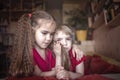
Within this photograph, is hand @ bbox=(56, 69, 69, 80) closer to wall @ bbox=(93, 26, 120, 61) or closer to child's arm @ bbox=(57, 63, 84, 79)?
child's arm @ bbox=(57, 63, 84, 79)

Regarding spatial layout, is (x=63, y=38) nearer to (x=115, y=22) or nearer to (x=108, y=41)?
(x=108, y=41)

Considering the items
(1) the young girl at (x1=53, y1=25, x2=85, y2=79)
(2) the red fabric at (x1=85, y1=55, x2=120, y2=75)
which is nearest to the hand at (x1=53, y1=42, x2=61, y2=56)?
(1) the young girl at (x1=53, y1=25, x2=85, y2=79)

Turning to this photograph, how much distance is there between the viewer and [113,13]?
89 centimetres

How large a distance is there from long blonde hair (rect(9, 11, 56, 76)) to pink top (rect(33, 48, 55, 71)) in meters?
0.01

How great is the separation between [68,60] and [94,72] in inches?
4.4

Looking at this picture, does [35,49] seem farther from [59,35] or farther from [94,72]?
[94,72]

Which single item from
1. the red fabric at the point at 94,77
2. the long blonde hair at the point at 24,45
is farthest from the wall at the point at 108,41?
the long blonde hair at the point at 24,45

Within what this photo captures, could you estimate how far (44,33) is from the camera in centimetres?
49

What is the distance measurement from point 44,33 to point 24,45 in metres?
0.06

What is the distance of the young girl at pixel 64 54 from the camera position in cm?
51

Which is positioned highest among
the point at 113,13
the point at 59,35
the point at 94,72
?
the point at 113,13

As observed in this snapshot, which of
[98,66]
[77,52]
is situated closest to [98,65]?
[98,66]

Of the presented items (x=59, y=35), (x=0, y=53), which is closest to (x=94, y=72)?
(x=59, y=35)

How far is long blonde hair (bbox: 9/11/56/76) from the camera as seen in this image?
50 cm
